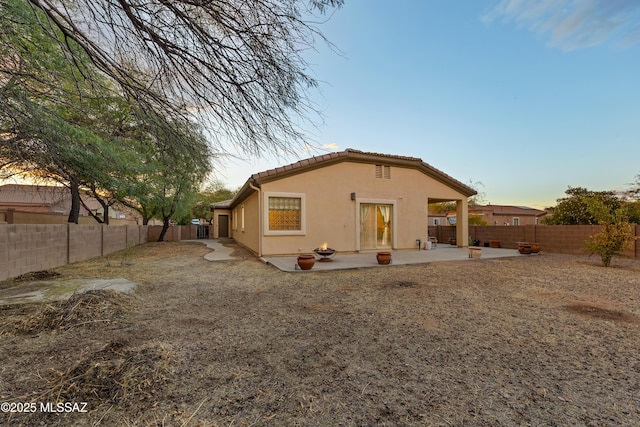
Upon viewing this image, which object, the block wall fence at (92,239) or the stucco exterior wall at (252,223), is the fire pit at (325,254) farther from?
the block wall fence at (92,239)

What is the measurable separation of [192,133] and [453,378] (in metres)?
3.49

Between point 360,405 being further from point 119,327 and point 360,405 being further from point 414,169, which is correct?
point 414,169

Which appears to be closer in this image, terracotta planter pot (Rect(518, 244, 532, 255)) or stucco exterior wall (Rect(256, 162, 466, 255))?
stucco exterior wall (Rect(256, 162, 466, 255))

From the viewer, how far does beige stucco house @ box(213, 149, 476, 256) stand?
10.5m

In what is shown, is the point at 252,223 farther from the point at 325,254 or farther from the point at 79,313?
the point at 79,313

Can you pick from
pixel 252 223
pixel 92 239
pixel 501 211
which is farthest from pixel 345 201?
pixel 501 211

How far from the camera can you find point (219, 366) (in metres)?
2.51

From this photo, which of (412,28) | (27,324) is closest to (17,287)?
(27,324)

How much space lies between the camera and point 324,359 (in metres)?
2.67

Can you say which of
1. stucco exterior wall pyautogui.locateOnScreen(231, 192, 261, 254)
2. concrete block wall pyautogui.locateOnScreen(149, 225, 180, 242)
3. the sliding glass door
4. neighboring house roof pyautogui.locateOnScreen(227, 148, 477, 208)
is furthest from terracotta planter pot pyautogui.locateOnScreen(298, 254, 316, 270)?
concrete block wall pyautogui.locateOnScreen(149, 225, 180, 242)

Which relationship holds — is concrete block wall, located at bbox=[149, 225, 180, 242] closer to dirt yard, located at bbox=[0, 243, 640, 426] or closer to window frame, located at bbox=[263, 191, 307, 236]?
window frame, located at bbox=[263, 191, 307, 236]

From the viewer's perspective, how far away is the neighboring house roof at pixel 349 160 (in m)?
10.3

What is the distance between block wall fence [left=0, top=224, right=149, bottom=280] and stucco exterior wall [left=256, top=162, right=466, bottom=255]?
241 inches

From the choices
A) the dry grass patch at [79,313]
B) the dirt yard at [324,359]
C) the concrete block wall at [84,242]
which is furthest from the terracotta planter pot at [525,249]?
the concrete block wall at [84,242]
